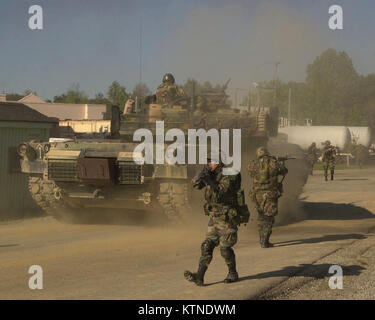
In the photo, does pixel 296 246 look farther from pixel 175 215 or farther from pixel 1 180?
pixel 1 180

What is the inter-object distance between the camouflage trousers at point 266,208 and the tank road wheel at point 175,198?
1447mm

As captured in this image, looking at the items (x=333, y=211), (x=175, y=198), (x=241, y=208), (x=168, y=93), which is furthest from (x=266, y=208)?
(x=333, y=211)

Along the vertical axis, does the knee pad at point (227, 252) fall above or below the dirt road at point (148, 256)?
above

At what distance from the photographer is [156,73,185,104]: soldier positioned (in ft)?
45.5

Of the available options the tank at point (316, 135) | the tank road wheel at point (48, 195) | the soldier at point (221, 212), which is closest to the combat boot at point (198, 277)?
the soldier at point (221, 212)

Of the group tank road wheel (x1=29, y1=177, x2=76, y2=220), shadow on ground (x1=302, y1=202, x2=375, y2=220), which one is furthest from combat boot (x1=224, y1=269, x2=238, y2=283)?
shadow on ground (x1=302, y1=202, x2=375, y2=220)

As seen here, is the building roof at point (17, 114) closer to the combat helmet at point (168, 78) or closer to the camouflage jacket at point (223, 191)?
the combat helmet at point (168, 78)

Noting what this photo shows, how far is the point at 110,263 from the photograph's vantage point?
346 inches

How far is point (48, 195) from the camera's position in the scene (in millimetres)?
12648

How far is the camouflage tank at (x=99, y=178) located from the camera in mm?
11492

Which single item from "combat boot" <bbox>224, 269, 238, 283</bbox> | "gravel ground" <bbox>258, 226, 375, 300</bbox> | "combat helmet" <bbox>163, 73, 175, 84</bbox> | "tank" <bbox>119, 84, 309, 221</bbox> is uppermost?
"combat helmet" <bbox>163, 73, 175, 84</bbox>

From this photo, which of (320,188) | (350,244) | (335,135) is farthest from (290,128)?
(350,244)

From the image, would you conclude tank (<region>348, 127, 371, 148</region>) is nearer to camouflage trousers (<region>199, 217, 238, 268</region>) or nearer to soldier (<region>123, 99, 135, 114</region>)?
soldier (<region>123, 99, 135, 114</region>)

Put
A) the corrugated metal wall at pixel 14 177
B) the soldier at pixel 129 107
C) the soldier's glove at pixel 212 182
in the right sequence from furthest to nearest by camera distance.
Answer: the corrugated metal wall at pixel 14 177 < the soldier at pixel 129 107 < the soldier's glove at pixel 212 182
